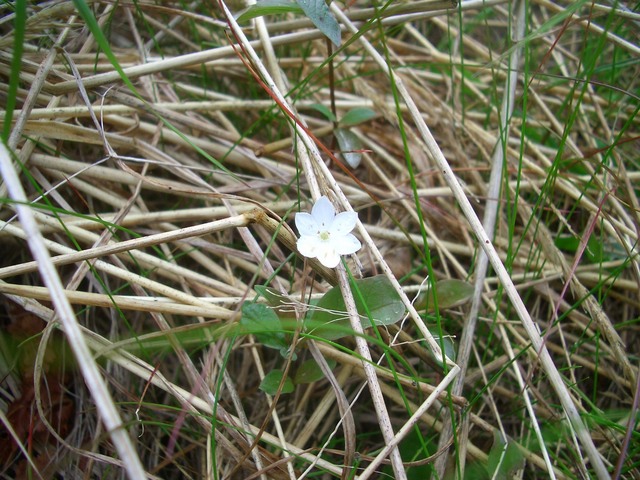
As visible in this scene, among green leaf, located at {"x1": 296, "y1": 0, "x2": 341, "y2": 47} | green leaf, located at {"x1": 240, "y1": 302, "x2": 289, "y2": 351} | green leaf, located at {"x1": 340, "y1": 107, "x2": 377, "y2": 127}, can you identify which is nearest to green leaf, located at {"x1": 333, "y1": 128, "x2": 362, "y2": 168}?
green leaf, located at {"x1": 340, "y1": 107, "x2": 377, "y2": 127}

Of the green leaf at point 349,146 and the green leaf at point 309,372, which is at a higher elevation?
the green leaf at point 349,146

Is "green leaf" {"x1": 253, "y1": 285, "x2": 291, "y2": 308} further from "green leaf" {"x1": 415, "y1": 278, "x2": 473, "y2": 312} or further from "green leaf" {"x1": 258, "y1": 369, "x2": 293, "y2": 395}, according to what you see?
"green leaf" {"x1": 415, "y1": 278, "x2": 473, "y2": 312}

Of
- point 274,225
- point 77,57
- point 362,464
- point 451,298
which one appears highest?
point 77,57

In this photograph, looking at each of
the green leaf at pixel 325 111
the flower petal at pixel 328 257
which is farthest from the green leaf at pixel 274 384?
the green leaf at pixel 325 111

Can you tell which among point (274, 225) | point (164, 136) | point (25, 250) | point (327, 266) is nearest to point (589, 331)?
point (327, 266)

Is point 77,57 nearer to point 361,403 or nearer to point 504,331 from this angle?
point 361,403

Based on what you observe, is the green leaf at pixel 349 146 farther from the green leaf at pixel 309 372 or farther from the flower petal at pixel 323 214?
the green leaf at pixel 309 372
